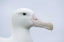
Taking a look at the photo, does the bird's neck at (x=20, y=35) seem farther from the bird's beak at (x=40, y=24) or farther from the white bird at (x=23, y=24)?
the bird's beak at (x=40, y=24)

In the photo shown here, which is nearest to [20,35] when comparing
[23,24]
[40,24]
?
[23,24]

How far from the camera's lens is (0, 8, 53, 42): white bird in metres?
3.89

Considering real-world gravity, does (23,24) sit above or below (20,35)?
above

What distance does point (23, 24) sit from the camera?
12.8ft

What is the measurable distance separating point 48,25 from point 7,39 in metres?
0.58

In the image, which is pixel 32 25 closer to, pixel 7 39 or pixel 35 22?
pixel 35 22

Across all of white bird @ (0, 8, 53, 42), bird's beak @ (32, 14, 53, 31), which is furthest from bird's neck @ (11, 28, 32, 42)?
bird's beak @ (32, 14, 53, 31)

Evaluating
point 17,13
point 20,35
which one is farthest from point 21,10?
point 20,35

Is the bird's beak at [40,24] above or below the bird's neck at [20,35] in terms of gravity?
above

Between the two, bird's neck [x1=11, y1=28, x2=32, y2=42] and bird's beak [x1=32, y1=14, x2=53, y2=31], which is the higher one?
bird's beak [x1=32, y1=14, x2=53, y2=31]

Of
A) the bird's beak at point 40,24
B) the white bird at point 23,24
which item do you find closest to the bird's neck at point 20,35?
the white bird at point 23,24

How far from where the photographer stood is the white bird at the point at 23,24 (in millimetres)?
3893

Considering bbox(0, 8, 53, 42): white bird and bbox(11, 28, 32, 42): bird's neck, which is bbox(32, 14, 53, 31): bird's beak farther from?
bbox(11, 28, 32, 42): bird's neck

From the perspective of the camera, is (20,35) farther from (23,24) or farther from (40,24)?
(40,24)
